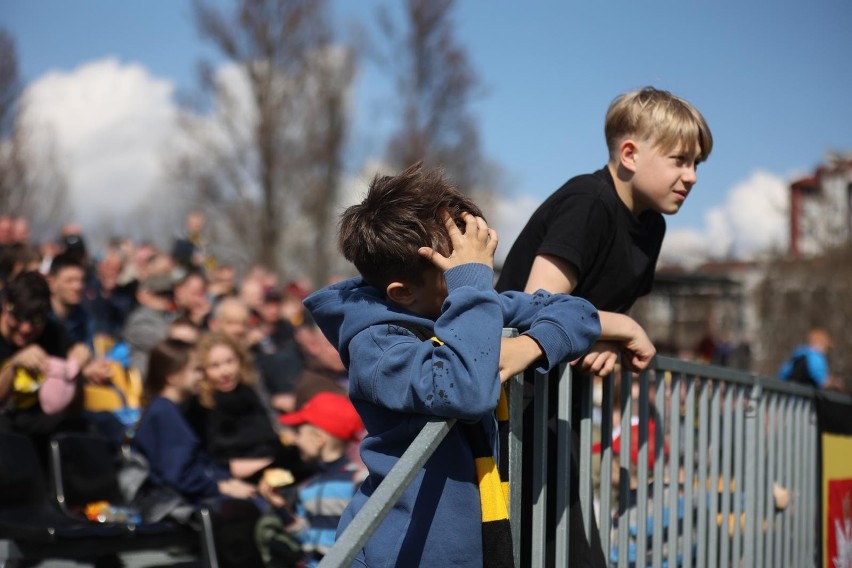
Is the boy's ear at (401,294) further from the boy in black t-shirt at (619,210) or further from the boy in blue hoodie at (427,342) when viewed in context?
the boy in black t-shirt at (619,210)

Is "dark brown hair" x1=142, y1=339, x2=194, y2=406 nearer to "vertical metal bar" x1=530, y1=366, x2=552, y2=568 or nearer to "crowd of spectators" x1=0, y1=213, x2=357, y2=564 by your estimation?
"crowd of spectators" x1=0, y1=213, x2=357, y2=564

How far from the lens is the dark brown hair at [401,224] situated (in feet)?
7.46

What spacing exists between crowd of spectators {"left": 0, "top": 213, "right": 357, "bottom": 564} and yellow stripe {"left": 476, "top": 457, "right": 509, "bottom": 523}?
3057 millimetres

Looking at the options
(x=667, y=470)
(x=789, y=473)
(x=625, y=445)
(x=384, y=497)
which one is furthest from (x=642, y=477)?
(x=789, y=473)

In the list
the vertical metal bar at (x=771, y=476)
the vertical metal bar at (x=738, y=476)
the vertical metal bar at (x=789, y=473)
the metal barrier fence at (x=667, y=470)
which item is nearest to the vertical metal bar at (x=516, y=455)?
the metal barrier fence at (x=667, y=470)

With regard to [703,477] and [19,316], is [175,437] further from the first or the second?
[703,477]

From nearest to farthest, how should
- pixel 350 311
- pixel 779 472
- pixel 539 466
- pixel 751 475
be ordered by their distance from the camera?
pixel 350 311, pixel 539 466, pixel 751 475, pixel 779 472

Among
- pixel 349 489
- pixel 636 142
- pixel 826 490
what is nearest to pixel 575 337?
pixel 636 142

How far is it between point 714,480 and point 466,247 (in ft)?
5.62

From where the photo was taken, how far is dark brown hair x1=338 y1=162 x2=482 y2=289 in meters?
2.27

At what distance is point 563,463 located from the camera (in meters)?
2.64

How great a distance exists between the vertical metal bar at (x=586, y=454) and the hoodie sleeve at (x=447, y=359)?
747mm

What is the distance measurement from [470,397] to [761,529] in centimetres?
243

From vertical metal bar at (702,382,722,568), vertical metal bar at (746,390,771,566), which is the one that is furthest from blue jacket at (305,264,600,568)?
vertical metal bar at (746,390,771,566)
